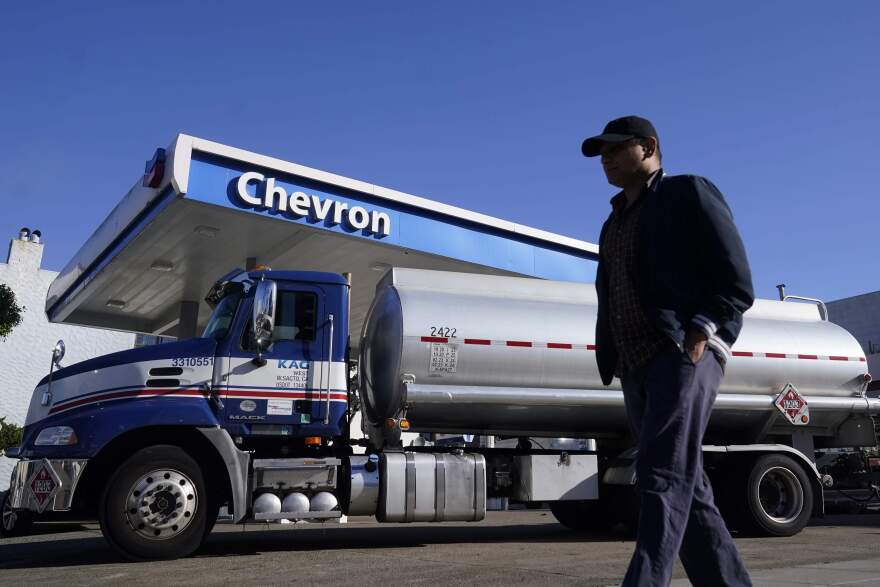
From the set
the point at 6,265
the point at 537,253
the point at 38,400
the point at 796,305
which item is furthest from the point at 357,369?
the point at 6,265

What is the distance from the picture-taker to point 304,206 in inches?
498

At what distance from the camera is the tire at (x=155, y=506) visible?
6.85 meters

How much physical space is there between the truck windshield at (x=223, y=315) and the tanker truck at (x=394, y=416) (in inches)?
1.0

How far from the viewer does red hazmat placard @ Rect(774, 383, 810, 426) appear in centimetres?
955

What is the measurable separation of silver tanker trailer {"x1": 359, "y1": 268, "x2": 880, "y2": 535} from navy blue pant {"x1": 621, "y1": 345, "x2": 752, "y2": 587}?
5793 millimetres

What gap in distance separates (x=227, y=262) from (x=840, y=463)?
463 inches

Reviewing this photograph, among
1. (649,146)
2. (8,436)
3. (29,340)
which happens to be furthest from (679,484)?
(29,340)

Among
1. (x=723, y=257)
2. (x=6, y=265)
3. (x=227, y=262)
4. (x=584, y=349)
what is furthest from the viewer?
(x=6, y=265)

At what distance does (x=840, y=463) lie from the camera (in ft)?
36.6

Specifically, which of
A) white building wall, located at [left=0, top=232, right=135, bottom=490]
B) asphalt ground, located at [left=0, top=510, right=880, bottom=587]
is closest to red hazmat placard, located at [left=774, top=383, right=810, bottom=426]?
asphalt ground, located at [left=0, top=510, right=880, bottom=587]

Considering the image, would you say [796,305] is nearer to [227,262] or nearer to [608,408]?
[608,408]

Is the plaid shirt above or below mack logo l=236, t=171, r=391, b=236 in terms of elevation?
below

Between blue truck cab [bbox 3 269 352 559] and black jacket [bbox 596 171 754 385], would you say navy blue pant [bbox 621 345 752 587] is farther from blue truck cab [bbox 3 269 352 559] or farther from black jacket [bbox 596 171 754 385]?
blue truck cab [bbox 3 269 352 559]

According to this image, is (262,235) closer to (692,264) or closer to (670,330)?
(692,264)
